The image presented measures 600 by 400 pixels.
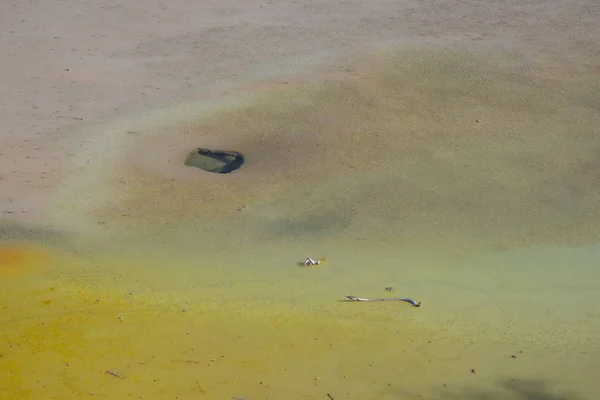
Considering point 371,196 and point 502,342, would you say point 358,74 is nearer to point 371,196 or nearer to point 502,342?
point 371,196

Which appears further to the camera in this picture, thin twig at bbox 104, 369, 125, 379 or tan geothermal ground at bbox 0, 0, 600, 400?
tan geothermal ground at bbox 0, 0, 600, 400

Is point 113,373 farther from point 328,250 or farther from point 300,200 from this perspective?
point 300,200

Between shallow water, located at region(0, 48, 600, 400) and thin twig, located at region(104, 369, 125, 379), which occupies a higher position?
shallow water, located at region(0, 48, 600, 400)

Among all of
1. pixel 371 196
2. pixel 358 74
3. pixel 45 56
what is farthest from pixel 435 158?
pixel 45 56

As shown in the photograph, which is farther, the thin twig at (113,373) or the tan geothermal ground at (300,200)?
the tan geothermal ground at (300,200)

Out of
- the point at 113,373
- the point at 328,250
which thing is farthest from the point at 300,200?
the point at 113,373
